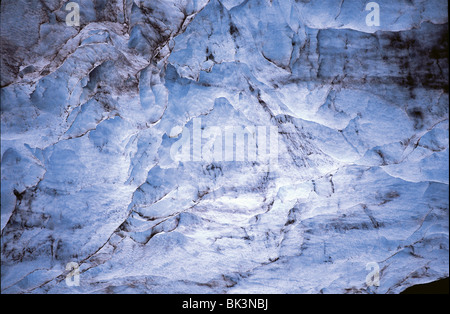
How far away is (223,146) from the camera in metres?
1.67

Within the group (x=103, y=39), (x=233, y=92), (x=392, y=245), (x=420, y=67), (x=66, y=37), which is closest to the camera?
(x=66, y=37)

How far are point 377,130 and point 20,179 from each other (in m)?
1.46

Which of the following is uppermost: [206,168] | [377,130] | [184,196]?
[377,130]

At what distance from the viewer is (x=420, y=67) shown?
146 centimetres

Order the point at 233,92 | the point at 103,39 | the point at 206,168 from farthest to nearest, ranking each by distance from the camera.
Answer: the point at 206,168, the point at 233,92, the point at 103,39

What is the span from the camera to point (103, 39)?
4.44 ft

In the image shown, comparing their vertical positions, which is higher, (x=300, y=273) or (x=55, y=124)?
(x=55, y=124)

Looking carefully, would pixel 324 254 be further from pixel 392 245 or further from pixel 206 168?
pixel 206 168

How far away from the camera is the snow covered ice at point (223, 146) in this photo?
53.6 inches

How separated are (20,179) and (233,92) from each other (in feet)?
3.10

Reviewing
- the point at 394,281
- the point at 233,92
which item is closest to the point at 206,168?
the point at 233,92

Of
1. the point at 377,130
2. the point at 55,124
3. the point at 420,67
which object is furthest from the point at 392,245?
the point at 55,124

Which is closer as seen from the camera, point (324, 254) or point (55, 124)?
point (55, 124)

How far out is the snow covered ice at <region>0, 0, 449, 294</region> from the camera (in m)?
1.36
